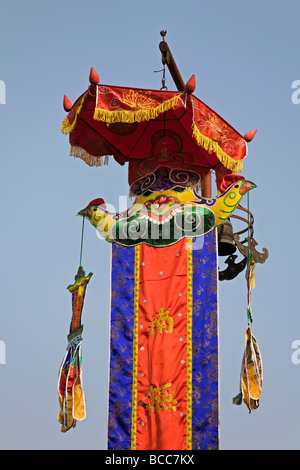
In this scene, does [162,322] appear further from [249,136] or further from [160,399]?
[249,136]

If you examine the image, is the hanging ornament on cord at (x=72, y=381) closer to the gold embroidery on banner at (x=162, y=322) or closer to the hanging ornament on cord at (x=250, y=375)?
the gold embroidery on banner at (x=162, y=322)

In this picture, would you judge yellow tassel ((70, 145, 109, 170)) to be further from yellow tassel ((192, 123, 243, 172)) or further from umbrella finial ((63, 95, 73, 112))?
yellow tassel ((192, 123, 243, 172))

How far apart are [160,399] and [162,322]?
67cm

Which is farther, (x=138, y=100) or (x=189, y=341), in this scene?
(x=138, y=100)

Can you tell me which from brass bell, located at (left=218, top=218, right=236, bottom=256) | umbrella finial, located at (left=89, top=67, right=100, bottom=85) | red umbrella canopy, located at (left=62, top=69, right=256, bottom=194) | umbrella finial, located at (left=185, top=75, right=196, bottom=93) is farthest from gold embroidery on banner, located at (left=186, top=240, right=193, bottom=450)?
umbrella finial, located at (left=89, top=67, right=100, bottom=85)

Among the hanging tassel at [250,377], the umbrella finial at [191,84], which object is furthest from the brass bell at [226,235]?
the umbrella finial at [191,84]

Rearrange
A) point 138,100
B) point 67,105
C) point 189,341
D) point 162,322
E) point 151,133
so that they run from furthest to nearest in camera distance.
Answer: point 151,133 → point 67,105 → point 138,100 → point 162,322 → point 189,341

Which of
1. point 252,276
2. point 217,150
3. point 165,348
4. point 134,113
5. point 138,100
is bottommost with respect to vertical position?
point 165,348

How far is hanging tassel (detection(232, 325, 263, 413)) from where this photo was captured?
20.1ft

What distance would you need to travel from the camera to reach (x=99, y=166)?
7.60m

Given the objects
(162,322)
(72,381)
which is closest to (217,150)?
(162,322)

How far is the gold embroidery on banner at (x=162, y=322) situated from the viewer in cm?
652

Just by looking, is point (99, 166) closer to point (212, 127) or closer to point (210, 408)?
point (212, 127)

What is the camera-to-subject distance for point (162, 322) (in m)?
6.55
